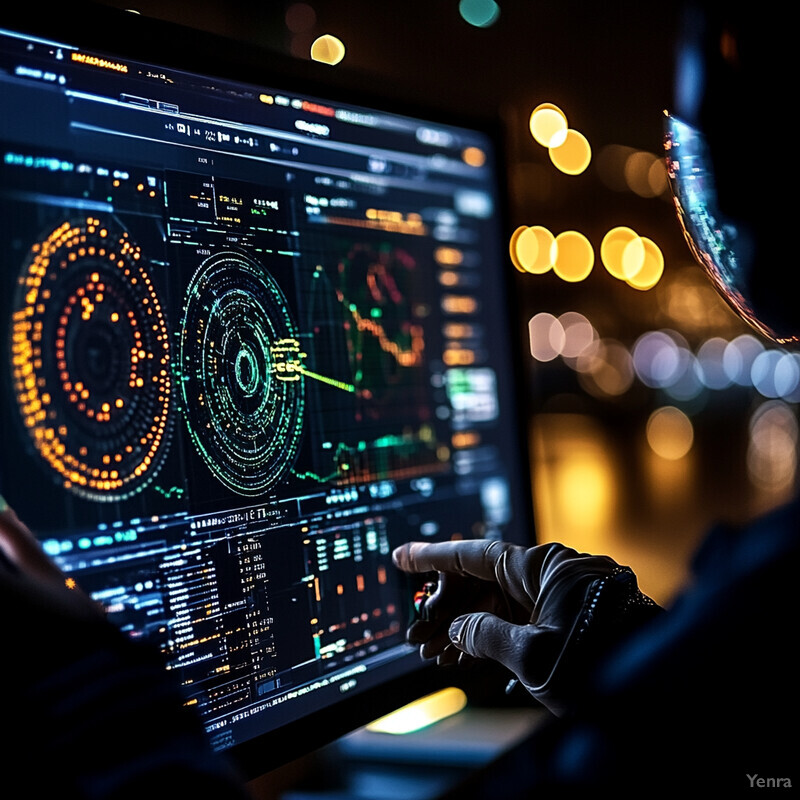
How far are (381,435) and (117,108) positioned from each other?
1.20 ft

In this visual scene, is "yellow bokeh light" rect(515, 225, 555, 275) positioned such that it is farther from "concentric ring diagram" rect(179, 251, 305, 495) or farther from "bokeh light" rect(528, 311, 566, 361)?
"concentric ring diagram" rect(179, 251, 305, 495)

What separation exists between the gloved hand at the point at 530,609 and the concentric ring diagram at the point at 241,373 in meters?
0.19

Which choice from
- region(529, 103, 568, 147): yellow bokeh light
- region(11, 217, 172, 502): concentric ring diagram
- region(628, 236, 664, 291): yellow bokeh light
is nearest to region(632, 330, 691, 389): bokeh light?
region(628, 236, 664, 291): yellow bokeh light

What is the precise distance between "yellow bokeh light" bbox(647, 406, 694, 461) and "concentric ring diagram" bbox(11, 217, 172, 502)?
5597mm

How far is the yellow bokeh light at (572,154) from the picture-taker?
16.1 ft

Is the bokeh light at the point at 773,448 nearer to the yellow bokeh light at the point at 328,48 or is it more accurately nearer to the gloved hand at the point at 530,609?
the yellow bokeh light at the point at 328,48

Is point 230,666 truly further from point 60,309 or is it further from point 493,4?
point 493,4

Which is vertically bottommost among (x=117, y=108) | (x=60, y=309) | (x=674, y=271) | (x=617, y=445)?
(x=617, y=445)

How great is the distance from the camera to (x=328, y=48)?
2383mm

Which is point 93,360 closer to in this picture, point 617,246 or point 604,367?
point 617,246

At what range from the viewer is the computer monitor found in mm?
580

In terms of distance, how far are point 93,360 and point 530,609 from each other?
43 centimetres

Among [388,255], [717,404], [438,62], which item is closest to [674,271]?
[717,404]

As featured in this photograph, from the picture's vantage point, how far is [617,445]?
6574 mm
